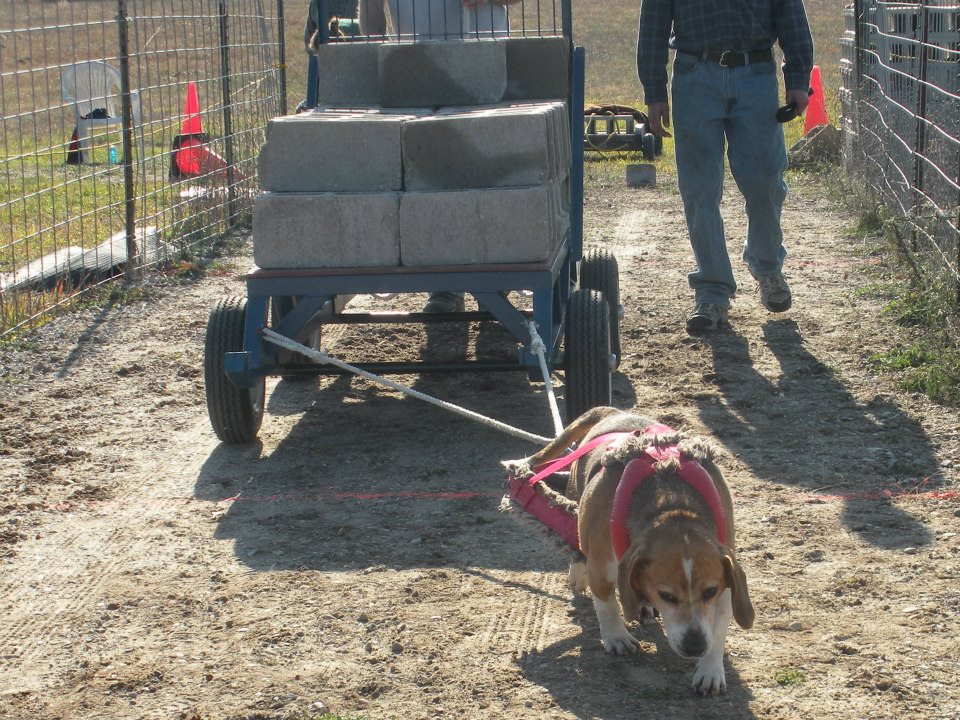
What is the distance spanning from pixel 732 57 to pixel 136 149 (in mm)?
6292

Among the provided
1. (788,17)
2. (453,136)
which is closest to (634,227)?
(788,17)

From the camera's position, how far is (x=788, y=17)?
7.67m

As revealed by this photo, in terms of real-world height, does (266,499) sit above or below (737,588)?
below

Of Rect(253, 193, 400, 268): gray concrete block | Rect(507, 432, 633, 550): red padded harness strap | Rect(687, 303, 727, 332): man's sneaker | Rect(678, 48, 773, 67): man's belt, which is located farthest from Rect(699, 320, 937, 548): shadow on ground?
Rect(253, 193, 400, 268): gray concrete block

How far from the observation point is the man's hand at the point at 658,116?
784 cm

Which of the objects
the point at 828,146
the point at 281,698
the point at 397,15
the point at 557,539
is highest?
the point at 397,15

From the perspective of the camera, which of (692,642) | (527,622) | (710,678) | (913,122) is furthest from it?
(913,122)

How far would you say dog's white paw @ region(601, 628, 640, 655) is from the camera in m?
3.83

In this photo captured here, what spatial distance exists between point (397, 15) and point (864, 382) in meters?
3.49

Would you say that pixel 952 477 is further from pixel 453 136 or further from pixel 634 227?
pixel 634 227

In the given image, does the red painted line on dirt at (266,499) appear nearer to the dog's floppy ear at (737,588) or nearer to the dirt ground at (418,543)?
the dirt ground at (418,543)

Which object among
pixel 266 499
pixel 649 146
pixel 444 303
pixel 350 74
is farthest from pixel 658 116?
pixel 649 146

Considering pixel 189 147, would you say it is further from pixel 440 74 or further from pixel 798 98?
pixel 798 98

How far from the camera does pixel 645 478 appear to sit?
3.71 meters
